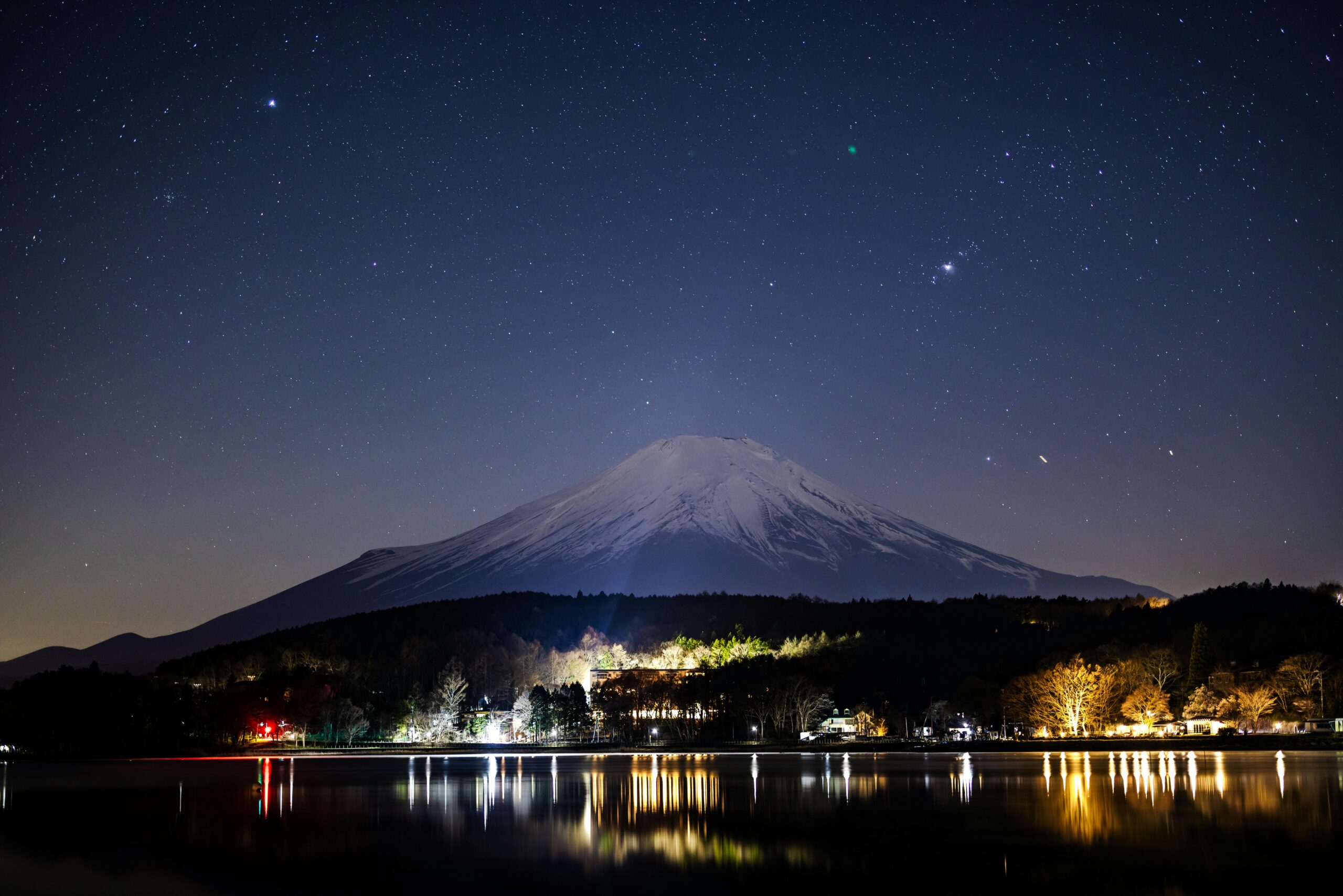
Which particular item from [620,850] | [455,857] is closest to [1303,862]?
[620,850]

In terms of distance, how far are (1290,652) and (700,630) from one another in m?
88.6

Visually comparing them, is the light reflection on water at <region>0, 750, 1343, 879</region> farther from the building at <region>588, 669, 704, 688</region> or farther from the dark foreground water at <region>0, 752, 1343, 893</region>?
the building at <region>588, 669, 704, 688</region>

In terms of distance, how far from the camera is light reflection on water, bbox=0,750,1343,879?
2308 centimetres

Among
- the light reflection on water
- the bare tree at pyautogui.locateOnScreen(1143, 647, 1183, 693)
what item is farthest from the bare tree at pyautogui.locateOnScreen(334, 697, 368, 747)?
the bare tree at pyautogui.locateOnScreen(1143, 647, 1183, 693)

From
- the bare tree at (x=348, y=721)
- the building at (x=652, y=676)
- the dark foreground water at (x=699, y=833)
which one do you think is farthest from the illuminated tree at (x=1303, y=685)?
the bare tree at (x=348, y=721)

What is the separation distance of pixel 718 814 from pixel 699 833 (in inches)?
172

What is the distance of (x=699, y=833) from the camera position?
85.7 ft

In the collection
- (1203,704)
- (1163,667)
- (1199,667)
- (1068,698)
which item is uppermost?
(1199,667)

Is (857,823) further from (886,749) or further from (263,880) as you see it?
(886,749)

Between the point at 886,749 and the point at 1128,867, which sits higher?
the point at 1128,867

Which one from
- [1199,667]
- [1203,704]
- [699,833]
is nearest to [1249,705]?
[1203,704]

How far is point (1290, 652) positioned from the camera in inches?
3661

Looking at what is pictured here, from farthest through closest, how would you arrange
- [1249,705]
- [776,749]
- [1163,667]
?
[1163,667]
[776,749]
[1249,705]

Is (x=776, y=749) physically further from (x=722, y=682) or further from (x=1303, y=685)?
(x=1303, y=685)
